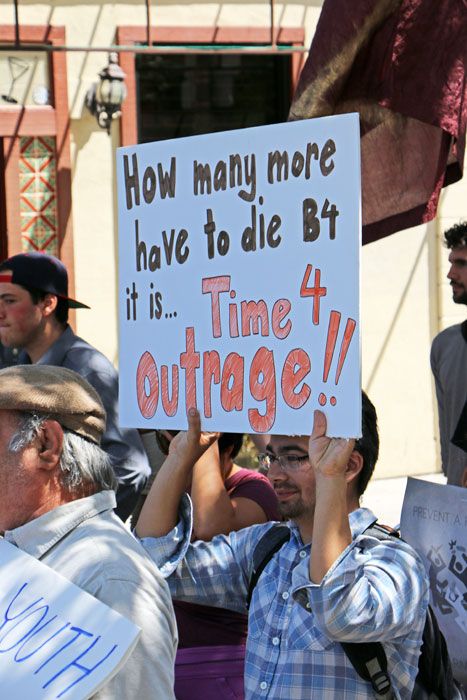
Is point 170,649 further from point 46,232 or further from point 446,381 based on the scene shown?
point 46,232

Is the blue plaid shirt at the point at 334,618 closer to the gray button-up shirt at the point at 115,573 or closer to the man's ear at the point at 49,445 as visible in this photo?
the gray button-up shirt at the point at 115,573

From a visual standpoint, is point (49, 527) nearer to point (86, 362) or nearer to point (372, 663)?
point (372, 663)

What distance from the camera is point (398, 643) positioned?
2.38m

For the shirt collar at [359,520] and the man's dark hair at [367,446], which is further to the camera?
the man's dark hair at [367,446]

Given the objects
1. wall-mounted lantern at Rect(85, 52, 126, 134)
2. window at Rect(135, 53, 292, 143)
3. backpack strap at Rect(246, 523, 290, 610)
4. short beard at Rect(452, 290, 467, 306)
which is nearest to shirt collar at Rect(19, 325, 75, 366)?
backpack strap at Rect(246, 523, 290, 610)

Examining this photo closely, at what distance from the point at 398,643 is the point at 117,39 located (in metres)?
6.46

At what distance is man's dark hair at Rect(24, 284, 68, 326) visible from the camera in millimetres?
4180

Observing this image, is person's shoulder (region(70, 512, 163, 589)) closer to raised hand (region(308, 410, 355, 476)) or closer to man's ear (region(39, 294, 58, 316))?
raised hand (region(308, 410, 355, 476))

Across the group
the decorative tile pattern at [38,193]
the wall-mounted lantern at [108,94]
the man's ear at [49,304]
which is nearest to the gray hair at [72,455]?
the man's ear at [49,304]

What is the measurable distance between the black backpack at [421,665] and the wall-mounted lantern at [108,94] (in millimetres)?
5529

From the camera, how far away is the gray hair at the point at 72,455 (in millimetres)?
2084

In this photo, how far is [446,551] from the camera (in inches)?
113

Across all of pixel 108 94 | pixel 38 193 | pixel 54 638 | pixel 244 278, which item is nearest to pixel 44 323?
pixel 244 278

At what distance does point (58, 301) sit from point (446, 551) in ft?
6.54
